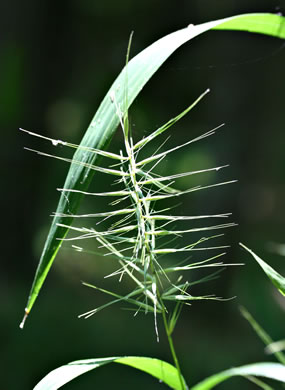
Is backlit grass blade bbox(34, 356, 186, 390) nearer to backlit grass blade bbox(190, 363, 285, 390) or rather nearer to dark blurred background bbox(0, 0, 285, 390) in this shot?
backlit grass blade bbox(190, 363, 285, 390)

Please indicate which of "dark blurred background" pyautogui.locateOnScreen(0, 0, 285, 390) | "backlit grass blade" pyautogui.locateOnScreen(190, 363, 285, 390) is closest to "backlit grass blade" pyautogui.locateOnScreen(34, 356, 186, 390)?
"backlit grass blade" pyautogui.locateOnScreen(190, 363, 285, 390)

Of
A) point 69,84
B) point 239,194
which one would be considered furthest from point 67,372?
point 69,84

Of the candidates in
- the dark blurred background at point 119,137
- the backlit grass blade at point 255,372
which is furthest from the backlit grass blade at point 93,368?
the dark blurred background at point 119,137

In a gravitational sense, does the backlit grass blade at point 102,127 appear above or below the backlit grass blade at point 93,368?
above

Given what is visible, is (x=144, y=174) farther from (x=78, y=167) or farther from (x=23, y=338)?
(x=23, y=338)

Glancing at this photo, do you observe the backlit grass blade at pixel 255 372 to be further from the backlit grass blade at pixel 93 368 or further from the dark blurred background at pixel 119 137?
the dark blurred background at pixel 119 137

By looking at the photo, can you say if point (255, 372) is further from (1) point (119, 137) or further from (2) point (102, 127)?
(1) point (119, 137)
